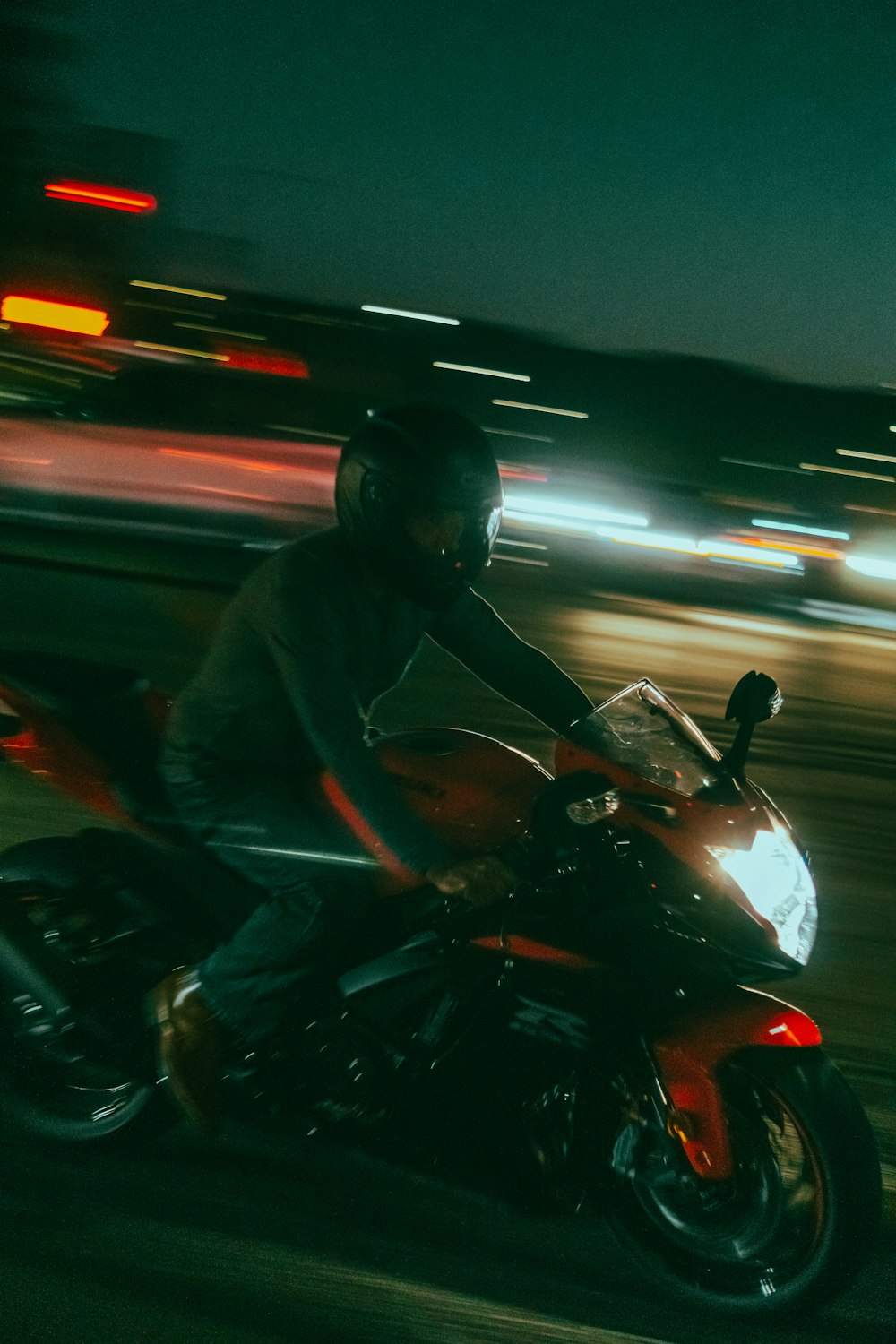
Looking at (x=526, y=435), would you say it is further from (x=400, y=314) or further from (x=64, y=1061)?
(x=64, y=1061)

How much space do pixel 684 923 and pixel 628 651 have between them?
1080 centimetres

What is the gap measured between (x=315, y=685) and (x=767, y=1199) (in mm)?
1586

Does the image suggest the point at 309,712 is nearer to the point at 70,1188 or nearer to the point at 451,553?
the point at 451,553

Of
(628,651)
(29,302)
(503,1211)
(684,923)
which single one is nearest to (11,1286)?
(503,1211)

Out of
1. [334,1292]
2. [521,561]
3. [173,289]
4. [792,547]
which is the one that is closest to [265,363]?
[521,561]

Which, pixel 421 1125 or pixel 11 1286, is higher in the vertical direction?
pixel 421 1125

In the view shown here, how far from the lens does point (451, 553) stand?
2990 mm

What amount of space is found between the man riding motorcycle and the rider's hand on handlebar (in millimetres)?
128

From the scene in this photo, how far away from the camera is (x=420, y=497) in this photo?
2.92 m

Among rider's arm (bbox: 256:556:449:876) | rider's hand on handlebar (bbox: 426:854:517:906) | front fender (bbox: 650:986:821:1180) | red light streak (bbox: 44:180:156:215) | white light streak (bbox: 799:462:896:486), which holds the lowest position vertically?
front fender (bbox: 650:986:821:1180)

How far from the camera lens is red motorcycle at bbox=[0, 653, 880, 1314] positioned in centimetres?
280

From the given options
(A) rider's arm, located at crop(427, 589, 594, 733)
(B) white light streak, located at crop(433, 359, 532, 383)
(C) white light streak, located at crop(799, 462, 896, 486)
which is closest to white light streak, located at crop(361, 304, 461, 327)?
(B) white light streak, located at crop(433, 359, 532, 383)

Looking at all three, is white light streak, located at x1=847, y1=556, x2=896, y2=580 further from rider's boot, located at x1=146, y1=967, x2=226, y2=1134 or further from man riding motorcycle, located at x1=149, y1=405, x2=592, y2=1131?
rider's boot, located at x1=146, y1=967, x2=226, y2=1134

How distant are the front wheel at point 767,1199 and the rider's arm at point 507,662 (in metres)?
1.05
